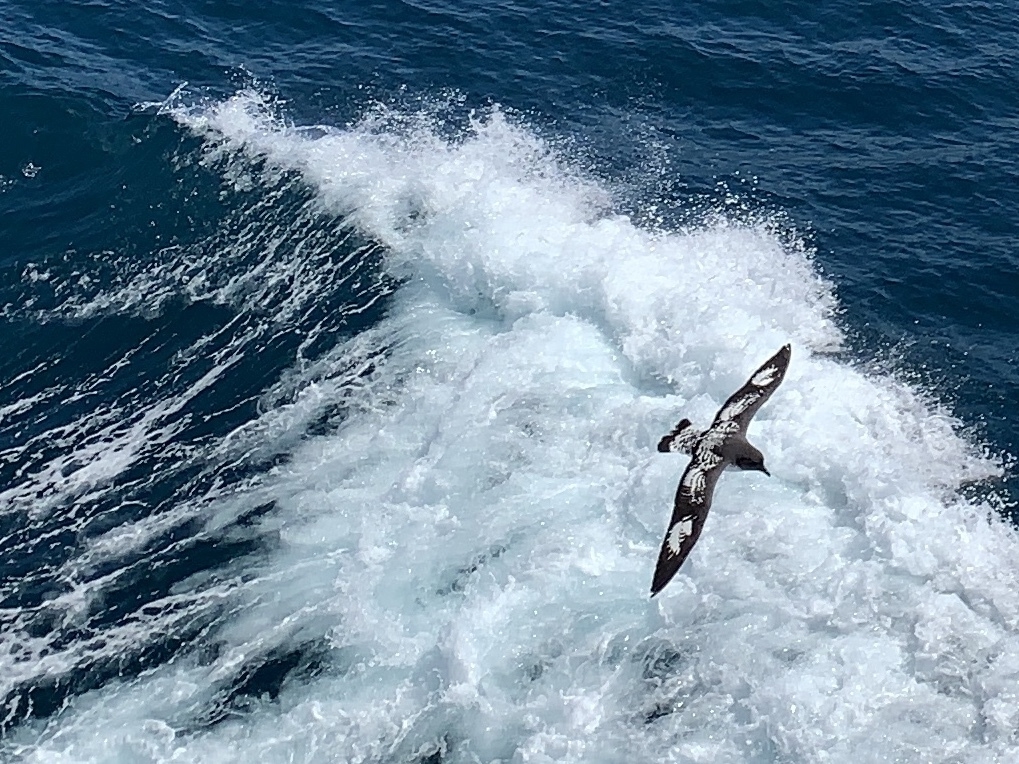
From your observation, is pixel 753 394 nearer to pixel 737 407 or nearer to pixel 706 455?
pixel 737 407

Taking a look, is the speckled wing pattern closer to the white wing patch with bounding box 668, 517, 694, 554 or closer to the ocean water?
the white wing patch with bounding box 668, 517, 694, 554

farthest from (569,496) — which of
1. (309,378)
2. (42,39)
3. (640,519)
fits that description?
(42,39)

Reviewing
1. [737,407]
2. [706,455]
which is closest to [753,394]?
[737,407]

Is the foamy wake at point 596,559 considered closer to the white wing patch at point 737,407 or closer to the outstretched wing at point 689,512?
the white wing patch at point 737,407

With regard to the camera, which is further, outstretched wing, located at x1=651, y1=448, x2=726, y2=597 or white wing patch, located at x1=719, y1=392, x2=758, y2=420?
white wing patch, located at x1=719, y1=392, x2=758, y2=420

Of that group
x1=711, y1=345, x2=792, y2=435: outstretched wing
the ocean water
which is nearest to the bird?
x1=711, y1=345, x2=792, y2=435: outstretched wing
